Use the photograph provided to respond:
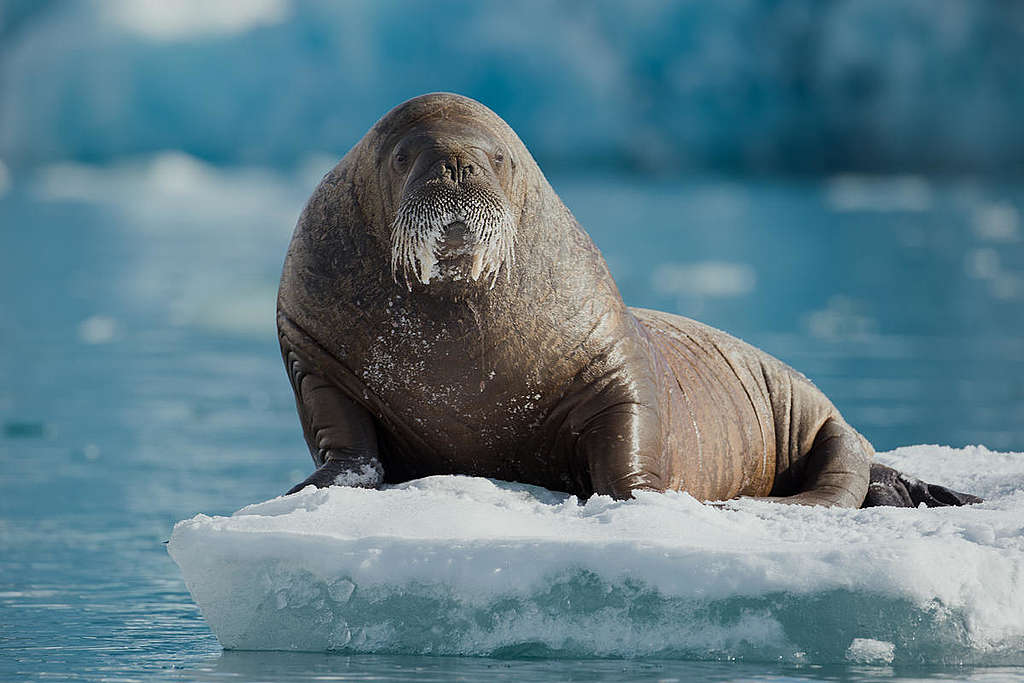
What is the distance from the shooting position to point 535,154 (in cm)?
6109

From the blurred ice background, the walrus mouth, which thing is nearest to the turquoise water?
the blurred ice background

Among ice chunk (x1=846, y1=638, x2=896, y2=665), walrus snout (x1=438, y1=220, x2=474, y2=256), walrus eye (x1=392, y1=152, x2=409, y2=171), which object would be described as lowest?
ice chunk (x1=846, y1=638, x2=896, y2=665)

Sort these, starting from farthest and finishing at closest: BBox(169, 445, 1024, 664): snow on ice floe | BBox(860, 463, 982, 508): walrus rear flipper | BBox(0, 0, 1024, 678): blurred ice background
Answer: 1. BBox(0, 0, 1024, 678): blurred ice background
2. BBox(860, 463, 982, 508): walrus rear flipper
3. BBox(169, 445, 1024, 664): snow on ice floe

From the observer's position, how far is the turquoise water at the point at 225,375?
472 centimetres

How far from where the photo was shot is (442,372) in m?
5.14

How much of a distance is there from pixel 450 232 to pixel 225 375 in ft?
32.3

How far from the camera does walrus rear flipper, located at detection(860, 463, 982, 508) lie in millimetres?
5996

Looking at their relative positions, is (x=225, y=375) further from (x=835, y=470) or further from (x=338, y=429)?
(x=338, y=429)

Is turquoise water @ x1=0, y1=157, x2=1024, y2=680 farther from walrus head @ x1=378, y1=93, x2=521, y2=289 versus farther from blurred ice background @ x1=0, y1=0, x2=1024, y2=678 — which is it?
walrus head @ x1=378, y1=93, x2=521, y2=289

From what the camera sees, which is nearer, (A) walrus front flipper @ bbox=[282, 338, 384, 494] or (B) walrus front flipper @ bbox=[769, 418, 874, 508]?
(A) walrus front flipper @ bbox=[282, 338, 384, 494]

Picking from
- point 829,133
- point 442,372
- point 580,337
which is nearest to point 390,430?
point 442,372

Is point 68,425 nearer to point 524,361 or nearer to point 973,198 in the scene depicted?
point 524,361

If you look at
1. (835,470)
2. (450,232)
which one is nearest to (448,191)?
(450,232)

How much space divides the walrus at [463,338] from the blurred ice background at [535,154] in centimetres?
184
